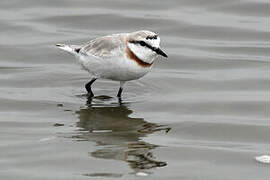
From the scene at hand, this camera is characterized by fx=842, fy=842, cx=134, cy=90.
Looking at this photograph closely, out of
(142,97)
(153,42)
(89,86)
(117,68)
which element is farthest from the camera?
(89,86)

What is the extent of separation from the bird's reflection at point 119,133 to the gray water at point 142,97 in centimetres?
1

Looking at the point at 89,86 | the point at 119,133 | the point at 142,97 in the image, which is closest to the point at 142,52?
the point at 142,97

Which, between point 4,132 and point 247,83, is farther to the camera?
point 247,83

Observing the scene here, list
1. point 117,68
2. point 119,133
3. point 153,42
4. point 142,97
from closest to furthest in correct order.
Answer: point 119,133, point 153,42, point 117,68, point 142,97

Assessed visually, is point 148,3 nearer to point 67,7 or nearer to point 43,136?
point 67,7

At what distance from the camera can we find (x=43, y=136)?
9141mm

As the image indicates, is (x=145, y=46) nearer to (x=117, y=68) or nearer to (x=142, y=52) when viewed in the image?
(x=142, y=52)

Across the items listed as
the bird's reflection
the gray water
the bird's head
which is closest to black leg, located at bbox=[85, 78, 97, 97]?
the gray water

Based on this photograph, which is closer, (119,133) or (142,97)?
(119,133)

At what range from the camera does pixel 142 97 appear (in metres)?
11.1

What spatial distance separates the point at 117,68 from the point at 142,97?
71 cm

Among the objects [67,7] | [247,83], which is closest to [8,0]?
[67,7]

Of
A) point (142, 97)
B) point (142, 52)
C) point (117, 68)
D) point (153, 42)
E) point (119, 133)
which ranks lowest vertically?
point (119, 133)

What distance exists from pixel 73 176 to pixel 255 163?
180 centimetres
